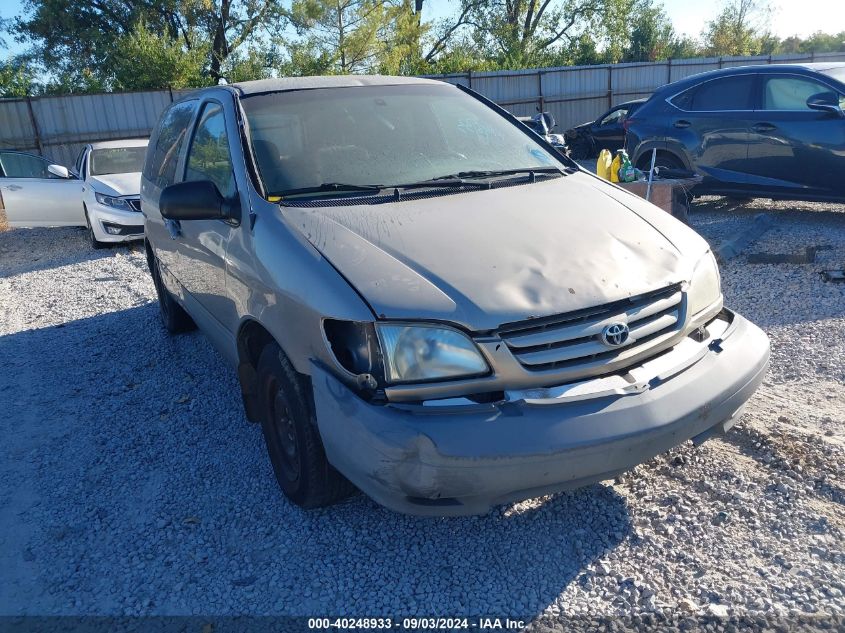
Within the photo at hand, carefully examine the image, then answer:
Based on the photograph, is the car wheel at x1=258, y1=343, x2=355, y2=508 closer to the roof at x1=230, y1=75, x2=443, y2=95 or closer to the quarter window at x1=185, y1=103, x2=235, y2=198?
the quarter window at x1=185, y1=103, x2=235, y2=198

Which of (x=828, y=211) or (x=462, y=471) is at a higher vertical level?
(x=462, y=471)

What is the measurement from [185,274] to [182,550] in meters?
1.95

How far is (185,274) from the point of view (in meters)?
4.34

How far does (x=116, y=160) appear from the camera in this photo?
1020 centimetres

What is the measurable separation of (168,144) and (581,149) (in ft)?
43.7

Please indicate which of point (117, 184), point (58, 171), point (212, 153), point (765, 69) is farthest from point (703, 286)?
point (58, 171)

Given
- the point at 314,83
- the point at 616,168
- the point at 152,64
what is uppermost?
the point at 152,64

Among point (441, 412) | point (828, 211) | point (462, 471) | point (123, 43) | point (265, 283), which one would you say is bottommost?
point (828, 211)

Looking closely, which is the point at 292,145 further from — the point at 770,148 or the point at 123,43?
the point at 123,43

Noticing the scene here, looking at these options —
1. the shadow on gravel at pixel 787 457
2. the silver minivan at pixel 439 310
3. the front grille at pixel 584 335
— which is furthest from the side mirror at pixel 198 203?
the shadow on gravel at pixel 787 457

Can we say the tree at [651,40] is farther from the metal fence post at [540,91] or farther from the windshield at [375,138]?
the windshield at [375,138]

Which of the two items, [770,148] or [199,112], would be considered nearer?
[199,112]

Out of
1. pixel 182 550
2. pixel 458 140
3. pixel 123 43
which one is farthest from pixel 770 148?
pixel 123 43

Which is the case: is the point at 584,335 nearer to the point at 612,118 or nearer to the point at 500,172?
the point at 500,172
